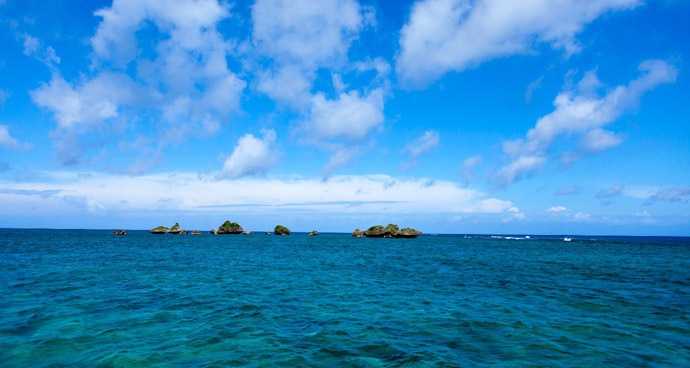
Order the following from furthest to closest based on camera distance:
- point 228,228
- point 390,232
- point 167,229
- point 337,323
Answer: point 228,228, point 167,229, point 390,232, point 337,323

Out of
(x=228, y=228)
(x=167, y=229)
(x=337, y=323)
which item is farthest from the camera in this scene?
(x=228, y=228)

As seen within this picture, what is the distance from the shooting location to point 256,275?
1302 inches

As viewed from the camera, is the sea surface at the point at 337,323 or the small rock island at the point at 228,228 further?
the small rock island at the point at 228,228

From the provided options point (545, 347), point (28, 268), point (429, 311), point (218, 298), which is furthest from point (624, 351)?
point (28, 268)

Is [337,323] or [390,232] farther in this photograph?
[390,232]

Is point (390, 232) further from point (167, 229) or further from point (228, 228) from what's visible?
point (167, 229)

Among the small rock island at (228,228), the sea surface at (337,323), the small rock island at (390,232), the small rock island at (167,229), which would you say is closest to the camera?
the sea surface at (337,323)

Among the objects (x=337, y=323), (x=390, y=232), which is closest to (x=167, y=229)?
(x=390, y=232)

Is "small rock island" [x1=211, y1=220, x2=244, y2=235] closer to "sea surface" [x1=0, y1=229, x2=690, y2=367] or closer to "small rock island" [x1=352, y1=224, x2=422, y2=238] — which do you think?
"small rock island" [x1=352, y1=224, x2=422, y2=238]

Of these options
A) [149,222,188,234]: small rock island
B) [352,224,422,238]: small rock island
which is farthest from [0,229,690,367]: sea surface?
[149,222,188,234]: small rock island

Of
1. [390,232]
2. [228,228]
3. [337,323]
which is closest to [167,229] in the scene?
[228,228]

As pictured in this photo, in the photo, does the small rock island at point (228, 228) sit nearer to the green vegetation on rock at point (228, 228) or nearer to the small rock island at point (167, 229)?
the green vegetation on rock at point (228, 228)

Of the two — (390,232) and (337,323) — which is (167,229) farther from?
(337,323)

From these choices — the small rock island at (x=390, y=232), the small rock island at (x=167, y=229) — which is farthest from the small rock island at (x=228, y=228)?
the small rock island at (x=390, y=232)
